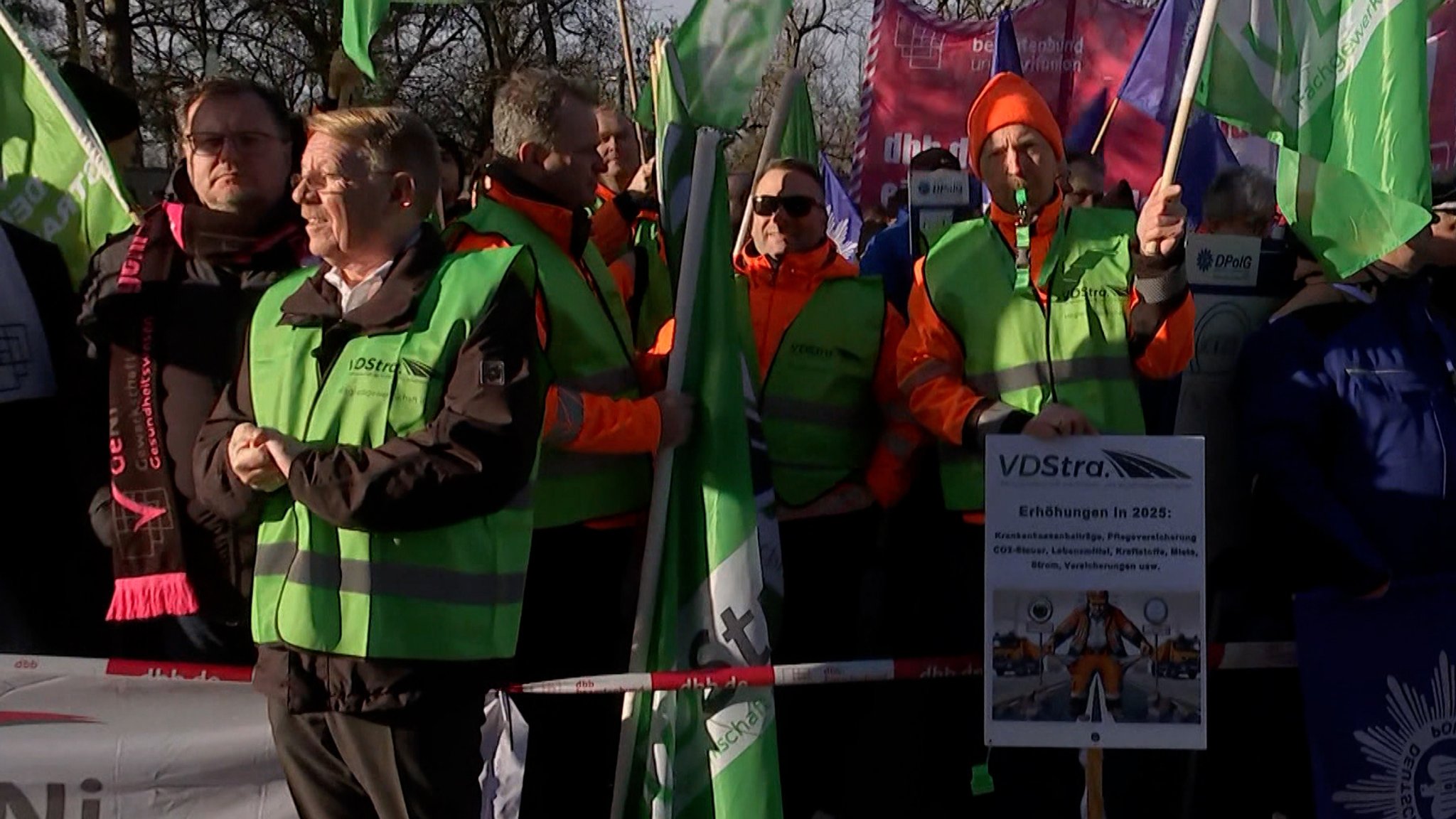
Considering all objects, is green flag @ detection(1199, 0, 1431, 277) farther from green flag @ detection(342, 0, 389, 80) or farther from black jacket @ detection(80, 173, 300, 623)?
black jacket @ detection(80, 173, 300, 623)

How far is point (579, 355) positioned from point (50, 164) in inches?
65.1

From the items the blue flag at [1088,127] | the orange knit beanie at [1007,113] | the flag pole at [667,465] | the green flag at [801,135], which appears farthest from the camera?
the blue flag at [1088,127]

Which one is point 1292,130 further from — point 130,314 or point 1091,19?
point 1091,19

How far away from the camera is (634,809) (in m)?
3.62

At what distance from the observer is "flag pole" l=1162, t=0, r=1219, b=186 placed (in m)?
3.35

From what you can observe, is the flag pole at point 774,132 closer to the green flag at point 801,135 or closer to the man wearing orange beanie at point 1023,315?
the man wearing orange beanie at point 1023,315

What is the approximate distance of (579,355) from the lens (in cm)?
356

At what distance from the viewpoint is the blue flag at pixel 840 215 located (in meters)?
8.04

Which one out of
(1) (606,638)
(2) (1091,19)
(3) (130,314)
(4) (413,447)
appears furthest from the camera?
(2) (1091,19)

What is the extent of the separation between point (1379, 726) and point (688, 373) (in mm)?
1910

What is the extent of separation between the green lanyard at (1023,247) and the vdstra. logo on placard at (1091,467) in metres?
0.52

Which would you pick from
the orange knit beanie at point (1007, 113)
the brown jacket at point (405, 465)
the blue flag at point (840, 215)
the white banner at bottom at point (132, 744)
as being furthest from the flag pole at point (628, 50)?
the blue flag at point (840, 215)

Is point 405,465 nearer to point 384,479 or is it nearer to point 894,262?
point 384,479

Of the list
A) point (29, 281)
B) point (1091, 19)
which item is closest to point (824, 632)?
point (29, 281)
